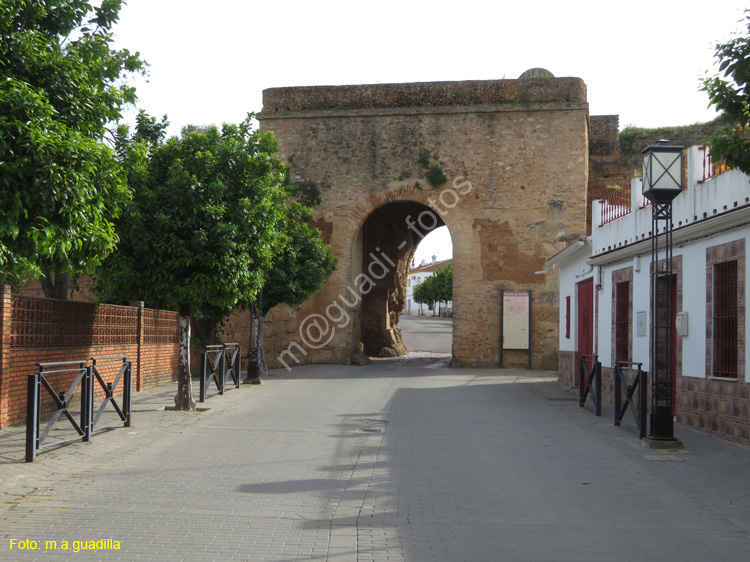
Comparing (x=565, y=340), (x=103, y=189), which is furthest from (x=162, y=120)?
(x=565, y=340)

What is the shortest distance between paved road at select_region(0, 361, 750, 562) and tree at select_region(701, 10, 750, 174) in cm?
320

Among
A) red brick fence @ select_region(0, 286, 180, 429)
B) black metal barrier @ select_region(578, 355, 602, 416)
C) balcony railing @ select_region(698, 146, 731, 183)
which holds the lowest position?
black metal barrier @ select_region(578, 355, 602, 416)

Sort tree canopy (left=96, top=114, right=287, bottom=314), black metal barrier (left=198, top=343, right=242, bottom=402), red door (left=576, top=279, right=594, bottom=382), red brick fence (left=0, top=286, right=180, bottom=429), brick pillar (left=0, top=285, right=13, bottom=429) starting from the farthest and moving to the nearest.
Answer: red door (left=576, top=279, right=594, bottom=382)
black metal barrier (left=198, top=343, right=242, bottom=402)
tree canopy (left=96, top=114, right=287, bottom=314)
red brick fence (left=0, top=286, right=180, bottom=429)
brick pillar (left=0, top=285, right=13, bottom=429)

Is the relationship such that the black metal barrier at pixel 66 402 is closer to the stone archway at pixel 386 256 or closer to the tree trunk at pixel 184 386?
the tree trunk at pixel 184 386

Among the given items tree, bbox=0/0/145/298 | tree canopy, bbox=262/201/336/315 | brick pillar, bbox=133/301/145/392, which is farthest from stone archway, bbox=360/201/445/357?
tree, bbox=0/0/145/298

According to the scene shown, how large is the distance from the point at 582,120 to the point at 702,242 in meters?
15.3

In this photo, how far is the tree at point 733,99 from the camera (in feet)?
23.8

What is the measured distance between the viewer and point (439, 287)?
272 ft

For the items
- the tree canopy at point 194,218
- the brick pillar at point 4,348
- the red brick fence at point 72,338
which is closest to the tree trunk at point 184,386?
the tree canopy at point 194,218

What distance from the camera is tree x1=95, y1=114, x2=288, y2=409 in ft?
40.3

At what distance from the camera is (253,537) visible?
536 cm

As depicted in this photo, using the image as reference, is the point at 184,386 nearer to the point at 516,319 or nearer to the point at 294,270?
the point at 294,270

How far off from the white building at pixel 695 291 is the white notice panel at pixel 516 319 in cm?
905

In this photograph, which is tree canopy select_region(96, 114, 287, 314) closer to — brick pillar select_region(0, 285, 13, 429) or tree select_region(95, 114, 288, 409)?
tree select_region(95, 114, 288, 409)
